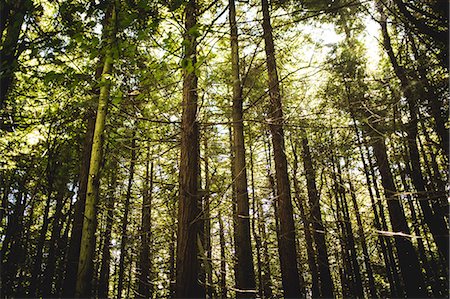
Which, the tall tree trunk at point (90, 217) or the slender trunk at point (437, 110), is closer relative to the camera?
the tall tree trunk at point (90, 217)

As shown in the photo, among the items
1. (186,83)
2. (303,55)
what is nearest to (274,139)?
(186,83)

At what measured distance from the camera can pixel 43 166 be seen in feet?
35.6

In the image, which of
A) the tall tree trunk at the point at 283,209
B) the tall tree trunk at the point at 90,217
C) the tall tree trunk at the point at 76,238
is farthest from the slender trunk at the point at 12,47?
the tall tree trunk at the point at 283,209

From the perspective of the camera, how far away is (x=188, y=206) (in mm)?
3641

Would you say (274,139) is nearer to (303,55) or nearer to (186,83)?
(186,83)

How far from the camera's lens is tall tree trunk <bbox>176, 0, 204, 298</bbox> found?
10.9 ft

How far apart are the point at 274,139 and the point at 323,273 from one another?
30.4 feet

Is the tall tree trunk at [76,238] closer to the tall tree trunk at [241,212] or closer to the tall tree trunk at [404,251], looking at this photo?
the tall tree trunk at [241,212]

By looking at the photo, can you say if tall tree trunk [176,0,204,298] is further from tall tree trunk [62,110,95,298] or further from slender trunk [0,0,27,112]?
tall tree trunk [62,110,95,298]

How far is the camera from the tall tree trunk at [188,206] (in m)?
3.33

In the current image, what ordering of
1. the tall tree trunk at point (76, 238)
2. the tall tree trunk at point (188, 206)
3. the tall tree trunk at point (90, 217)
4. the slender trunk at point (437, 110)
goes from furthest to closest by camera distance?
the tall tree trunk at point (76, 238) < the slender trunk at point (437, 110) < the tall tree trunk at point (90, 217) < the tall tree trunk at point (188, 206)

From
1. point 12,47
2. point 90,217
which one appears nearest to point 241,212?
point 90,217

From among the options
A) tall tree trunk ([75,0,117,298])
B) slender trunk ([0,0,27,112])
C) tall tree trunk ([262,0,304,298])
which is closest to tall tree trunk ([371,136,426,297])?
tall tree trunk ([262,0,304,298])

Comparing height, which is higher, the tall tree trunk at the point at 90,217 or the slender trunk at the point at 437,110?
the slender trunk at the point at 437,110
